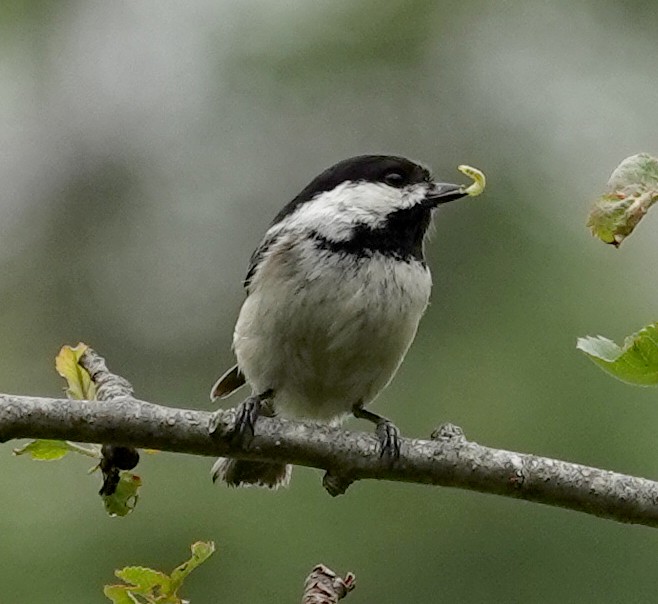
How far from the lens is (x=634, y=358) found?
64.8 inches

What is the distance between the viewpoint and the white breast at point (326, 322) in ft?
9.38

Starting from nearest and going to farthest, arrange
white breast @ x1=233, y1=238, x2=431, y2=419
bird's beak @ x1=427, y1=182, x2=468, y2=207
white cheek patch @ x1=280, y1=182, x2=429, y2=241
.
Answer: white breast @ x1=233, y1=238, x2=431, y2=419 < white cheek patch @ x1=280, y1=182, x2=429, y2=241 < bird's beak @ x1=427, y1=182, x2=468, y2=207

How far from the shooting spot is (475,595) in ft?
12.7

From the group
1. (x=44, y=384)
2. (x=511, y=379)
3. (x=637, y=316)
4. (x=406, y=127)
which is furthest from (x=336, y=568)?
(x=406, y=127)

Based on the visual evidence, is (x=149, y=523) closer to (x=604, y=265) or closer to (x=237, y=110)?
(x=604, y=265)

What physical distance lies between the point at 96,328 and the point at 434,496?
2.81m

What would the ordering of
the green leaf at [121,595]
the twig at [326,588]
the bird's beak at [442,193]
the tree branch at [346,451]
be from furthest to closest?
1. the bird's beak at [442,193]
2. the tree branch at [346,451]
3. the green leaf at [121,595]
4. the twig at [326,588]

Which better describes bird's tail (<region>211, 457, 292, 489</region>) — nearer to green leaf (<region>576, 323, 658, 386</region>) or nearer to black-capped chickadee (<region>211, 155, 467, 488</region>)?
black-capped chickadee (<region>211, 155, 467, 488</region>)

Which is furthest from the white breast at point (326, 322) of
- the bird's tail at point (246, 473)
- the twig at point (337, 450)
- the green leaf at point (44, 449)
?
the green leaf at point (44, 449)

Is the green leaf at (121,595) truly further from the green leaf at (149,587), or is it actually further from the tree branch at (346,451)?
the tree branch at (346,451)

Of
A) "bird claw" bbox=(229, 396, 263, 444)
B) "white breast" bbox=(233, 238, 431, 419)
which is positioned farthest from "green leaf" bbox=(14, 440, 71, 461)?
"white breast" bbox=(233, 238, 431, 419)

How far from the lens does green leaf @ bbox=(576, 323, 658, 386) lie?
1640mm

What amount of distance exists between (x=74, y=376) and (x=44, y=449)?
18 centimetres

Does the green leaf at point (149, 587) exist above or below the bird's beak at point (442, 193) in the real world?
below
